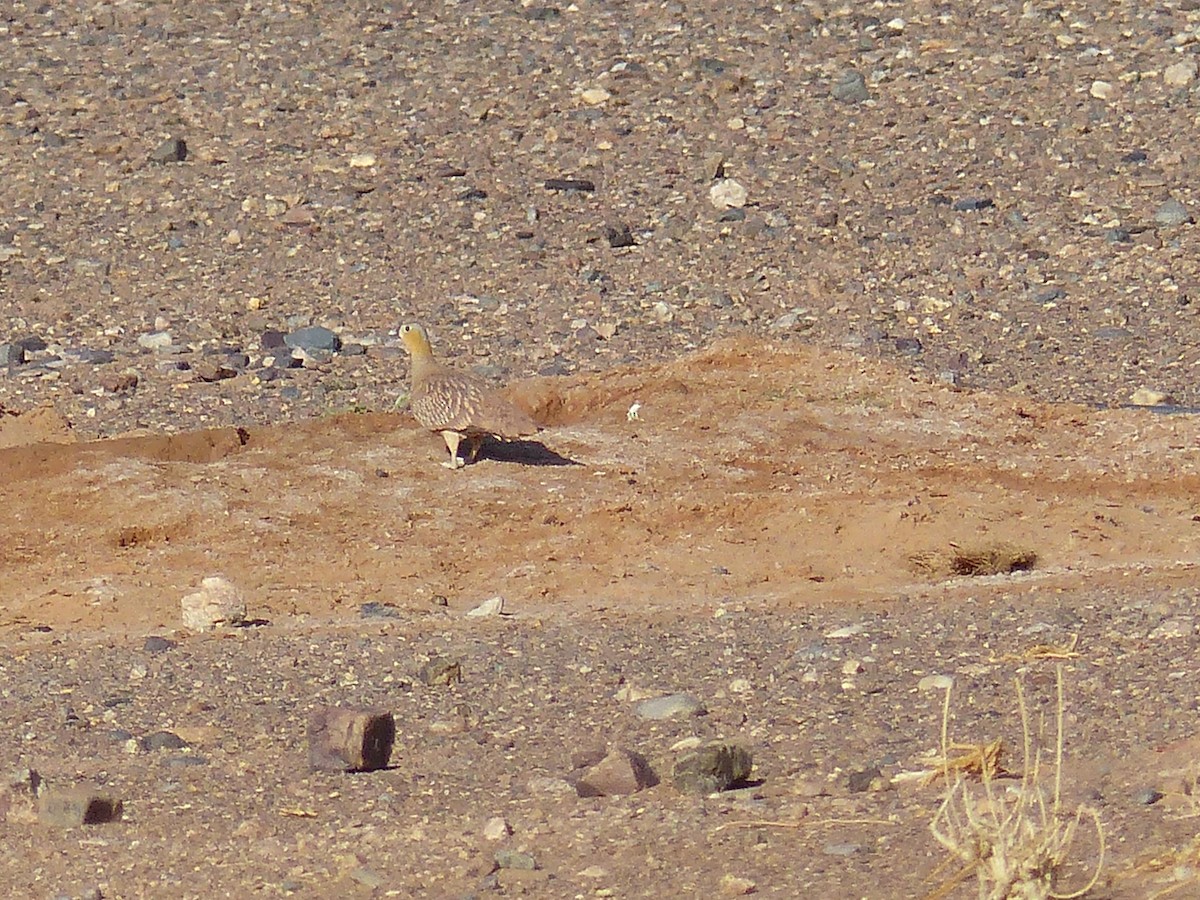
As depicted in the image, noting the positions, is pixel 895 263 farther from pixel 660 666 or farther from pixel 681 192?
pixel 660 666

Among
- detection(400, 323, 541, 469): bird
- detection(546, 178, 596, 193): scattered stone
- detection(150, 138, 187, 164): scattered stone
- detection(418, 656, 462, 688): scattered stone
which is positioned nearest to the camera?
detection(418, 656, 462, 688): scattered stone

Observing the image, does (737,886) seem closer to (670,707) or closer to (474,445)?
(670,707)

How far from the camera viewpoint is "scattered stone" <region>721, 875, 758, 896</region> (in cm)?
442

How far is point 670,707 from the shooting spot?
5.90 m

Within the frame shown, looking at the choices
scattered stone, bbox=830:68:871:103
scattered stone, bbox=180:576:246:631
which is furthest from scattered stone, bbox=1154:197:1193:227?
scattered stone, bbox=180:576:246:631

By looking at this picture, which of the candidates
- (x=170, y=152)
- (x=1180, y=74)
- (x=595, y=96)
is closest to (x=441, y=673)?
(x=170, y=152)

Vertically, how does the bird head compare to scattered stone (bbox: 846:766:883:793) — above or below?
below

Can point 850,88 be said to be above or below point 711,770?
below

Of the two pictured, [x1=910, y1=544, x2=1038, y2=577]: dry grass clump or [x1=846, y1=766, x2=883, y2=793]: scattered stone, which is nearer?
[x1=846, y1=766, x2=883, y2=793]: scattered stone

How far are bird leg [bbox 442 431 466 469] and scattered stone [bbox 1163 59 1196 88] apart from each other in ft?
21.9

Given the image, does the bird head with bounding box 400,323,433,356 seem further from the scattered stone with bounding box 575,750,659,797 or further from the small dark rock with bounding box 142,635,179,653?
the scattered stone with bounding box 575,750,659,797

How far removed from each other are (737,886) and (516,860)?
0.56 m

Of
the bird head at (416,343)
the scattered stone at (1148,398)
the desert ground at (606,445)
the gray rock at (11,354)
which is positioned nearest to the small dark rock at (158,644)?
the desert ground at (606,445)

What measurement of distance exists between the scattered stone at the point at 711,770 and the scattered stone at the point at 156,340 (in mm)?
6227
